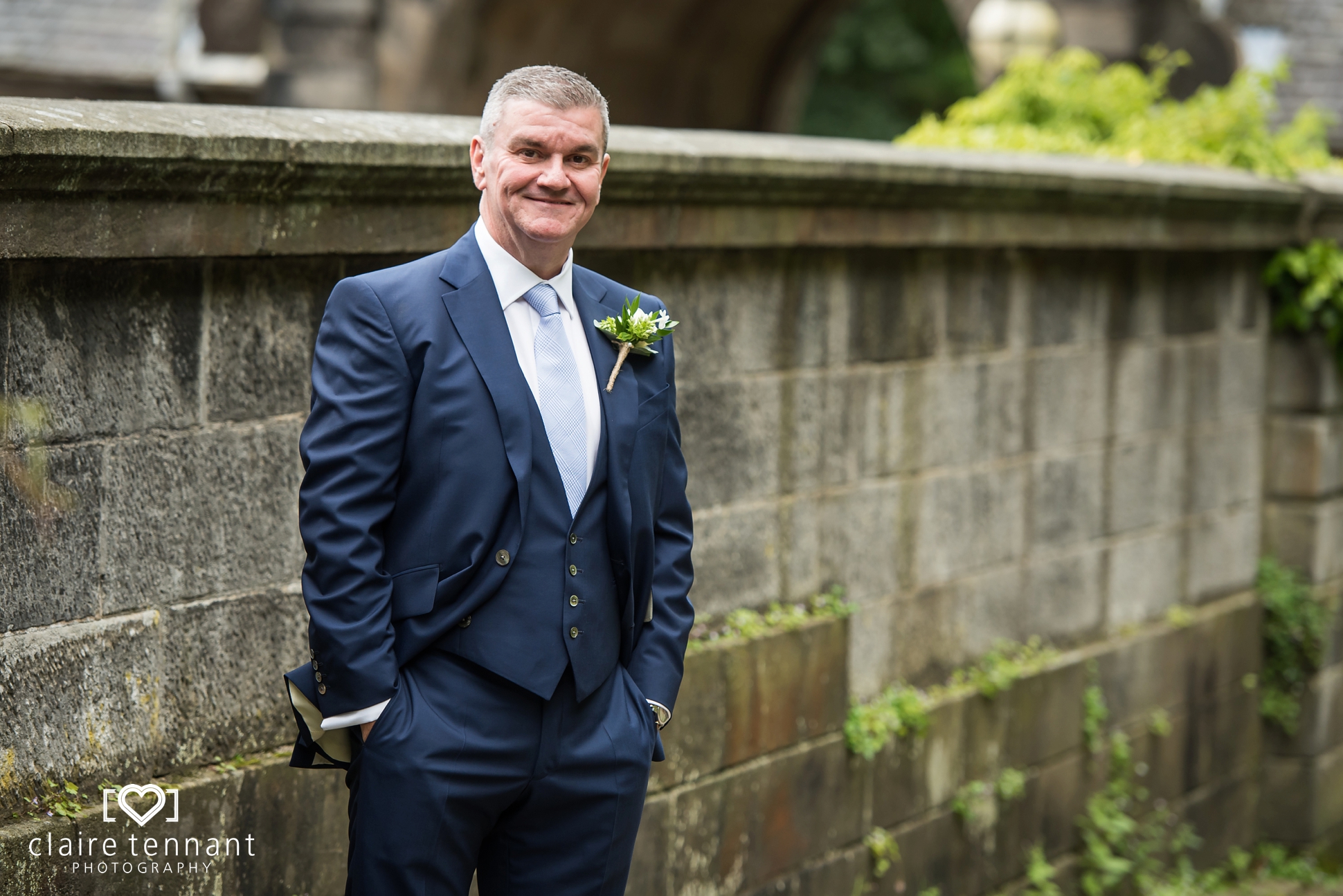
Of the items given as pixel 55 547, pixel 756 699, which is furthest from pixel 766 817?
pixel 55 547

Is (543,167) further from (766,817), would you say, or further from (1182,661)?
(1182,661)

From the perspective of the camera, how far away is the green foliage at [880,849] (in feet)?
16.6

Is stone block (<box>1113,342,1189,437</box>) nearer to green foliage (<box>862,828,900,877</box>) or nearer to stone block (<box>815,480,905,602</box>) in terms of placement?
stone block (<box>815,480,905,602</box>)

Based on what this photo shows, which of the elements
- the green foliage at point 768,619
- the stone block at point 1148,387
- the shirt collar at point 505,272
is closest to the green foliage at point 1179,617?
the stone block at point 1148,387

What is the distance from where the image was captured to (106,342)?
9.80 feet

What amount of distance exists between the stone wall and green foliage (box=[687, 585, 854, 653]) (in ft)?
0.17

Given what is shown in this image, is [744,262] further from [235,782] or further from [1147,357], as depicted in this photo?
[1147,357]

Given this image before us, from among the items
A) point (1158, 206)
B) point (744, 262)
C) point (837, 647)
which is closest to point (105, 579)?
point (744, 262)

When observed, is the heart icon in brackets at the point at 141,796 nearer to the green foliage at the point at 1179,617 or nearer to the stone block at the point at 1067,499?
the stone block at the point at 1067,499

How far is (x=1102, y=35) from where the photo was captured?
11234 mm

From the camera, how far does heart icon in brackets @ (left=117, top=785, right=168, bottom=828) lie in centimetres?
303

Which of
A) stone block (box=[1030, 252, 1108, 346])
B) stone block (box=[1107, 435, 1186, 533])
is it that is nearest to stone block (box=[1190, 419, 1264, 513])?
stone block (box=[1107, 435, 1186, 533])

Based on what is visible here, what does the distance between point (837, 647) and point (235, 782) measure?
212 centimetres

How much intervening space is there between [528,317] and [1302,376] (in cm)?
562
